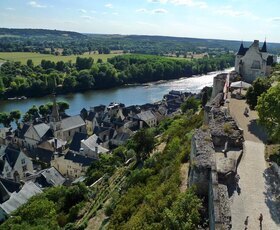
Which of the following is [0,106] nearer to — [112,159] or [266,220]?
[112,159]

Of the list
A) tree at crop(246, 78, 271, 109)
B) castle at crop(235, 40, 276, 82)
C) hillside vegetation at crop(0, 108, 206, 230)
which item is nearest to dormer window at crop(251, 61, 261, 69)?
castle at crop(235, 40, 276, 82)

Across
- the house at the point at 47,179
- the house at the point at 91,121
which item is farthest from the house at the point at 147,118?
the house at the point at 47,179

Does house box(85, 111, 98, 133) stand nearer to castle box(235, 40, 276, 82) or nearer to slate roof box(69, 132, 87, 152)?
slate roof box(69, 132, 87, 152)

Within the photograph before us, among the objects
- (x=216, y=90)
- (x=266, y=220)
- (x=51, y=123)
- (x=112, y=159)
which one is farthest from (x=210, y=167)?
(x=51, y=123)

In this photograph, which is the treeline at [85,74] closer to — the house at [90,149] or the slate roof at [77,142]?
the slate roof at [77,142]

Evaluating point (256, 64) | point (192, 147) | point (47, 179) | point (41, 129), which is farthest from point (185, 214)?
point (41, 129)

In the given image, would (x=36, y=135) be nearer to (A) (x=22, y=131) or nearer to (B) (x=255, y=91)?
(A) (x=22, y=131)

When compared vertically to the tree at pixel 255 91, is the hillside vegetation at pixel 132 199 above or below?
below
